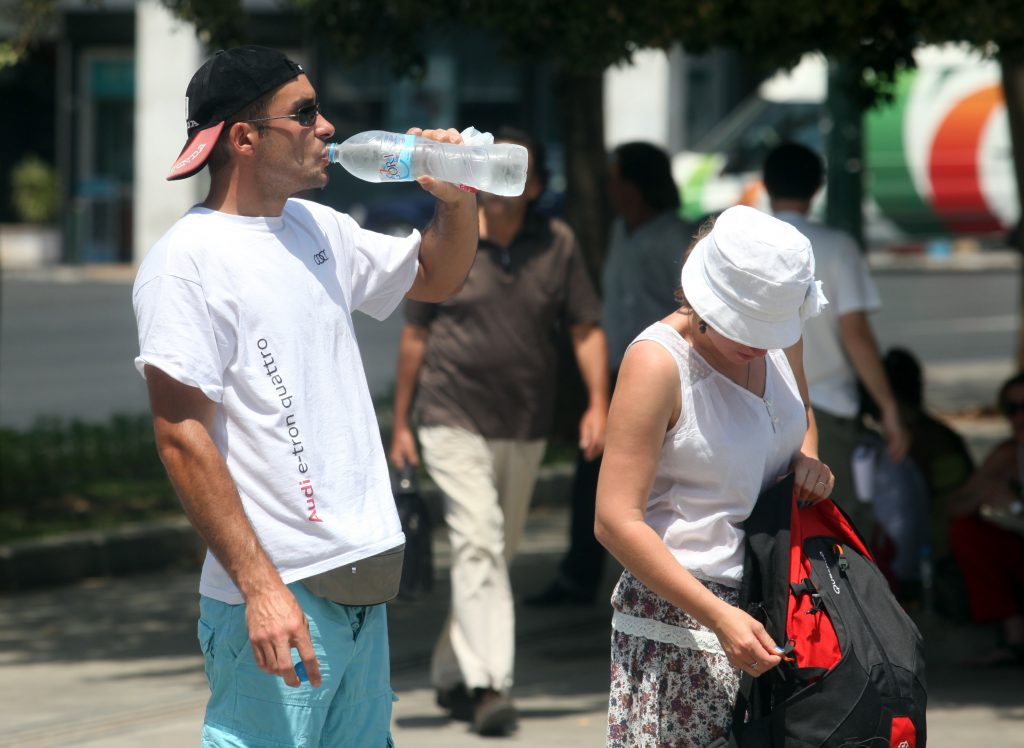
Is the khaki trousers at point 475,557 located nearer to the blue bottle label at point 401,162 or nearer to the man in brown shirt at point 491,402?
the man in brown shirt at point 491,402

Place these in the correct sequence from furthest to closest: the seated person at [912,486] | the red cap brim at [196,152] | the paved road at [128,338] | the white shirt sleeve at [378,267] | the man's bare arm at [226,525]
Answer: the paved road at [128,338]
the seated person at [912,486]
the white shirt sleeve at [378,267]
the red cap brim at [196,152]
the man's bare arm at [226,525]

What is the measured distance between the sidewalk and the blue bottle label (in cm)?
262

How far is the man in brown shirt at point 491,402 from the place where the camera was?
18.4ft

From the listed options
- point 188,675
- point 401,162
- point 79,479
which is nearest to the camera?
point 401,162

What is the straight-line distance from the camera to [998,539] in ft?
21.7

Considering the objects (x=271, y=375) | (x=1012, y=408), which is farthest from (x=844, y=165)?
(x=271, y=375)

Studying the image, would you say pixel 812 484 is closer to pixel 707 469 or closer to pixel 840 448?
pixel 707 469

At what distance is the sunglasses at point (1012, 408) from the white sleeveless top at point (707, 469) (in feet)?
11.7

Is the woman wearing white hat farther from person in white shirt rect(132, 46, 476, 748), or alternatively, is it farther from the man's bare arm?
the man's bare arm

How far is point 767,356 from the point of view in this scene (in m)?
3.43

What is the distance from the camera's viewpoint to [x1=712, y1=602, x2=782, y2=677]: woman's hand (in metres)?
3.01

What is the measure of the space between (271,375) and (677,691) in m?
0.96

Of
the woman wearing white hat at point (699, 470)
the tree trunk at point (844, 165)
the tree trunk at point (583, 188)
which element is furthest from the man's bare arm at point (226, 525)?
the tree trunk at point (583, 188)

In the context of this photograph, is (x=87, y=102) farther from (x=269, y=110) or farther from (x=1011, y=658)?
(x=269, y=110)
